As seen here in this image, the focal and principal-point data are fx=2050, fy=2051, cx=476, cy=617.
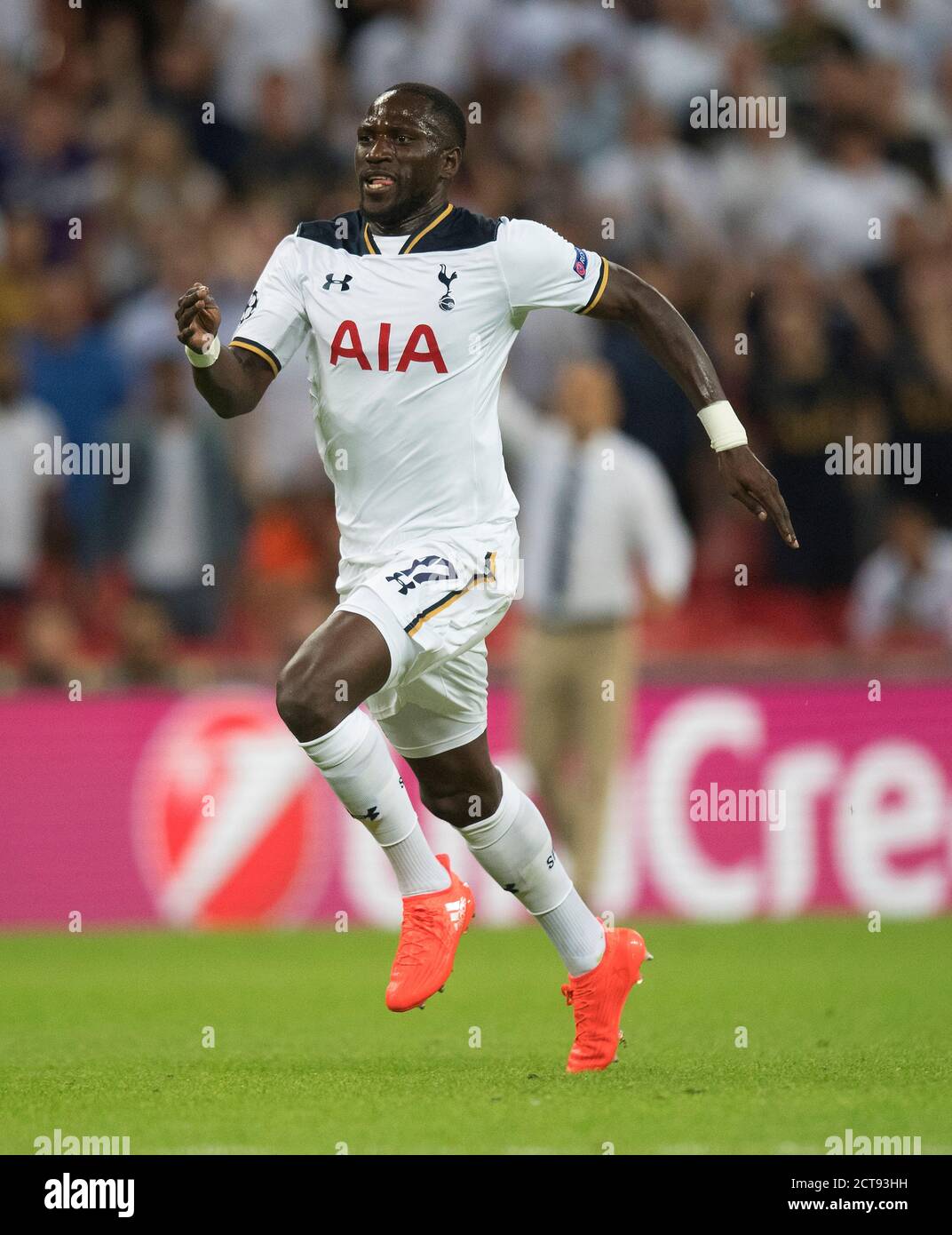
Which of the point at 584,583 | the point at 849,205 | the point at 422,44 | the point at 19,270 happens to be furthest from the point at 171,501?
the point at 849,205

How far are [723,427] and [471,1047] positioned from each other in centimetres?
220

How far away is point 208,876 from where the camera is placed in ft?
35.7

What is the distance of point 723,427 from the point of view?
18.8ft

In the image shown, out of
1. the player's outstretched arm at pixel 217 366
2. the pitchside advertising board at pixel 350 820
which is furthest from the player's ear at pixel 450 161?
the pitchside advertising board at pixel 350 820

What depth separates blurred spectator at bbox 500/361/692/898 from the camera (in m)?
10.9

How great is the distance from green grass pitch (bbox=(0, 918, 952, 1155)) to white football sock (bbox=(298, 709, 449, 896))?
0.58 meters

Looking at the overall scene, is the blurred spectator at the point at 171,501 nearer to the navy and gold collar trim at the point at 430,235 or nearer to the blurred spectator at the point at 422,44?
the blurred spectator at the point at 422,44

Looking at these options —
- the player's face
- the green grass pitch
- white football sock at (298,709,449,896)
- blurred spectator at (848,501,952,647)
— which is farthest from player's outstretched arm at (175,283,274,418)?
blurred spectator at (848,501,952,647)

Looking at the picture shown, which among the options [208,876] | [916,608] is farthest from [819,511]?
[208,876]

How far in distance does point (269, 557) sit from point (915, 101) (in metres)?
5.64

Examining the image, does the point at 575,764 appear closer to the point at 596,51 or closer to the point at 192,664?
the point at 192,664

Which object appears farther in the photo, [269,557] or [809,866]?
[269,557]

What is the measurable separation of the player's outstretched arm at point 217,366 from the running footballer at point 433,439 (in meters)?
0.01

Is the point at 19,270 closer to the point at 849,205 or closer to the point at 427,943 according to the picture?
the point at 849,205
